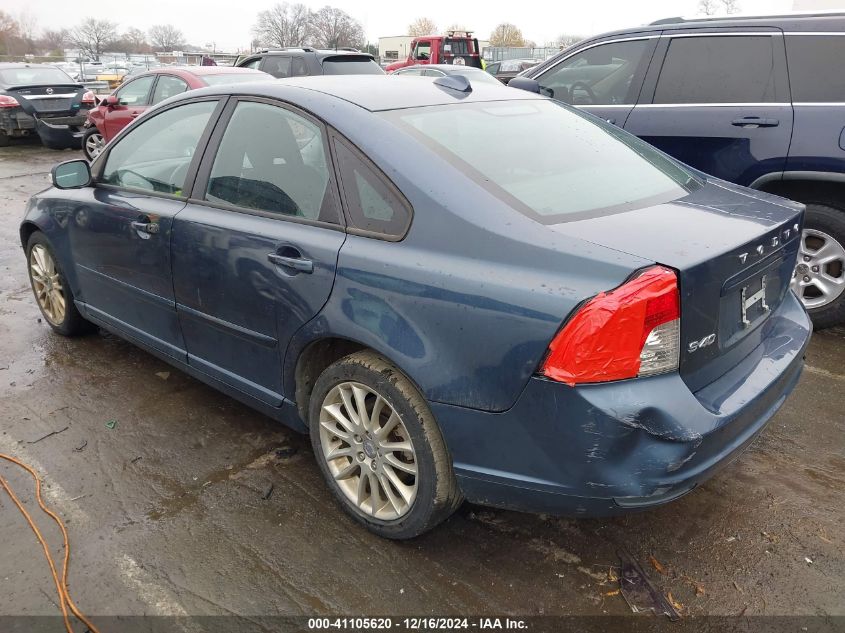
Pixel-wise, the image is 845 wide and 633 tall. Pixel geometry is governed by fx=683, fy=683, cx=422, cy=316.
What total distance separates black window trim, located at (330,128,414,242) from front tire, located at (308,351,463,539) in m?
0.44

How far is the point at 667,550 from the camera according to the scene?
8.38 ft

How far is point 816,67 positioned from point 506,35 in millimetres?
93793

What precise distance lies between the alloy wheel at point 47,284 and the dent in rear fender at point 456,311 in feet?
Result: 8.97

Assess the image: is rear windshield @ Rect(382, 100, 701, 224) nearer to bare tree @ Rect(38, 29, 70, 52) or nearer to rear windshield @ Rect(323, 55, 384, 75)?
rear windshield @ Rect(323, 55, 384, 75)

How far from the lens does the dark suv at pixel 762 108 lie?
14.0 ft

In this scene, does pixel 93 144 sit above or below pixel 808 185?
below

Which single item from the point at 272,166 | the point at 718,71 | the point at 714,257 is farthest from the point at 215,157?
the point at 718,71

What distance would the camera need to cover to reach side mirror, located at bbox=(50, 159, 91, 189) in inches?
151

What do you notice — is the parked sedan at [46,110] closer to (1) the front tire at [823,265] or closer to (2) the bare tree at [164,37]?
(1) the front tire at [823,265]

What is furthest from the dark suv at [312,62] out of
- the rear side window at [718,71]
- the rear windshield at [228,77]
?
the rear side window at [718,71]

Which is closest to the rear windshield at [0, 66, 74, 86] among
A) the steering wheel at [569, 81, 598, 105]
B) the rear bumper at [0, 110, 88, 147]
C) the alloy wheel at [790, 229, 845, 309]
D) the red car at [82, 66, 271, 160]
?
the rear bumper at [0, 110, 88, 147]

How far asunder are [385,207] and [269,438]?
5.01ft

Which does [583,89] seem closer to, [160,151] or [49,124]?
[160,151]

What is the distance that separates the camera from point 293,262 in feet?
8.55
